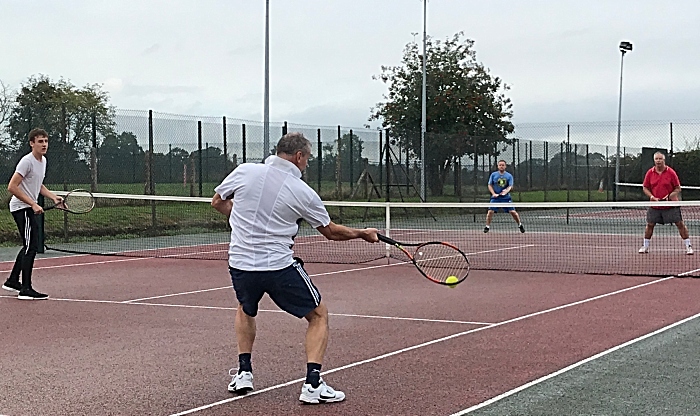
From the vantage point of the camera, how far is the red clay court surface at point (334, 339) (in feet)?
17.6

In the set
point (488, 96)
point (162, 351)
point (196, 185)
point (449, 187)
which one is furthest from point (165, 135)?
point (488, 96)

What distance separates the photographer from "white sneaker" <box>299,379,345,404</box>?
17.0ft

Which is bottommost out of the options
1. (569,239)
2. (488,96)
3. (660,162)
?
(569,239)

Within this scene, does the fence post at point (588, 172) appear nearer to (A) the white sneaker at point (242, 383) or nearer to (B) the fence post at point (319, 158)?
(B) the fence post at point (319, 158)

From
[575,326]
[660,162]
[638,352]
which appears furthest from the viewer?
[660,162]

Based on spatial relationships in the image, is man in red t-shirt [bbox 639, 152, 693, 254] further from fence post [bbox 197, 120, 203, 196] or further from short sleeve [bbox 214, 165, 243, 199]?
fence post [bbox 197, 120, 203, 196]

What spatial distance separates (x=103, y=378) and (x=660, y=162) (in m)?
10.4

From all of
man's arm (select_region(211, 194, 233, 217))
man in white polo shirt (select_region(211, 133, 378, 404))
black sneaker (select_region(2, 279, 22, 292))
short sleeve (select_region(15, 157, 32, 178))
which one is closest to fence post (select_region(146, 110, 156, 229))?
black sneaker (select_region(2, 279, 22, 292))

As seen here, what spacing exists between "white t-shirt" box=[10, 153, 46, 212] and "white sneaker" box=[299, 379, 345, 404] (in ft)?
17.2

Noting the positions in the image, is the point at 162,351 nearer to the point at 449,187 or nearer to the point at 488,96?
the point at 449,187

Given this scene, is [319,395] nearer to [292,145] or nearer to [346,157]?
[292,145]

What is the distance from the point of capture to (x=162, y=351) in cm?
672

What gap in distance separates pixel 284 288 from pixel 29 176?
5.07m

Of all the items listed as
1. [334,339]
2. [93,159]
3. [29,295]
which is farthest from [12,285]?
[93,159]
